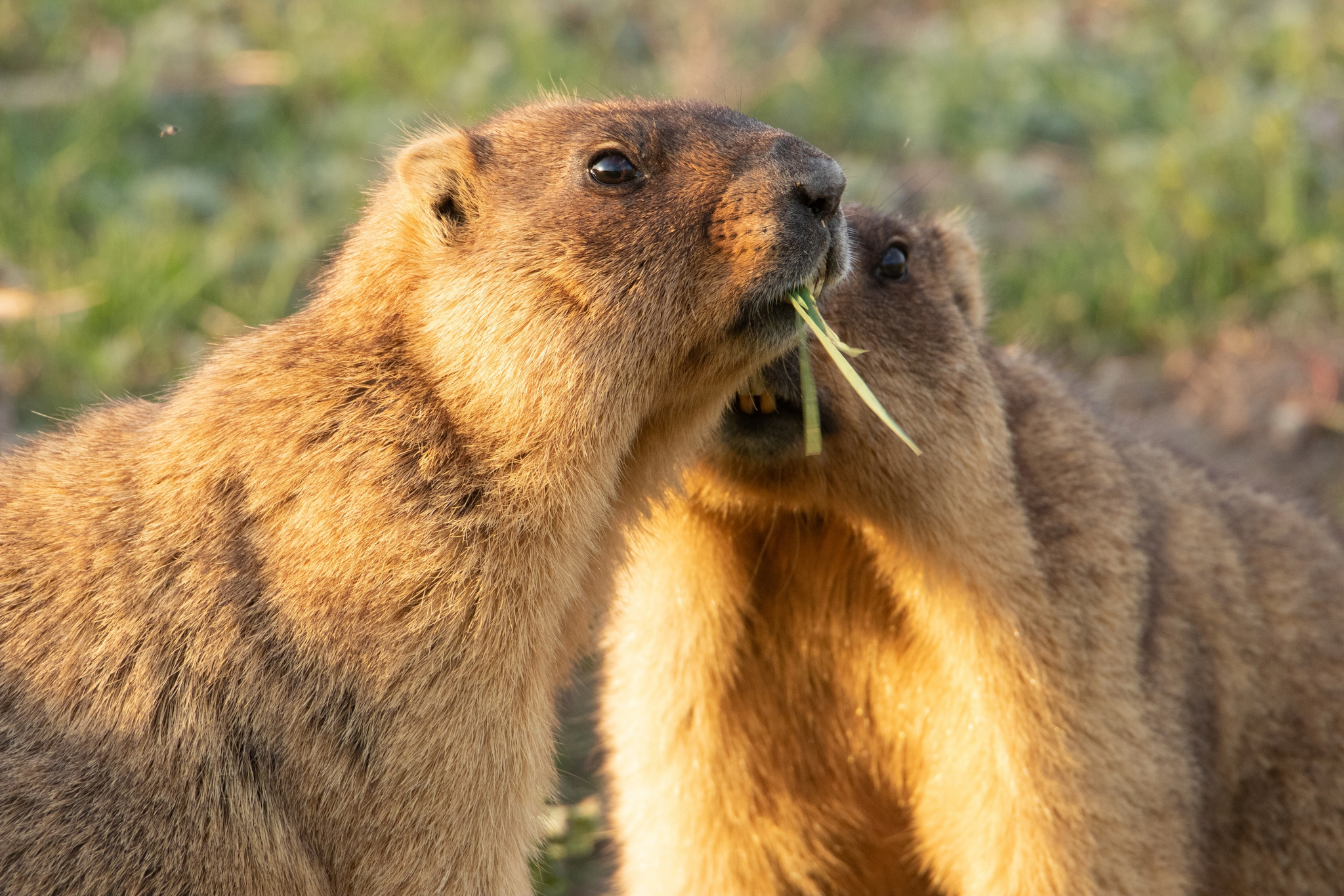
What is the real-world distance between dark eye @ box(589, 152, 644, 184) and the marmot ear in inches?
15.3

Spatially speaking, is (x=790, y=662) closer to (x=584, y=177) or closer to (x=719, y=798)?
(x=719, y=798)

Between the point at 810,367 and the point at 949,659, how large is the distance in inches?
47.0

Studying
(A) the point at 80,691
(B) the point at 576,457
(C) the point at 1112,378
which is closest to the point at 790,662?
(B) the point at 576,457

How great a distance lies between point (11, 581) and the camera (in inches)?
162

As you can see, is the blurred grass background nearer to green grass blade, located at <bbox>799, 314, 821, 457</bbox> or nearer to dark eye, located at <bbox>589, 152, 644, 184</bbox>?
green grass blade, located at <bbox>799, 314, 821, 457</bbox>

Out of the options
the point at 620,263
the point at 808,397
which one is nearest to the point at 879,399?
the point at 808,397

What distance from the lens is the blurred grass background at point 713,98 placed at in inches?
345

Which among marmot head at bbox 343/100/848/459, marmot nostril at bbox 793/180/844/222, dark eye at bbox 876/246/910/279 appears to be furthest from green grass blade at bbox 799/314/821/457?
dark eye at bbox 876/246/910/279

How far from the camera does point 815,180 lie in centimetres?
405

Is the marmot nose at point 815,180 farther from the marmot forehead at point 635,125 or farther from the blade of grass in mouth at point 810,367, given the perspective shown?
the blade of grass in mouth at point 810,367

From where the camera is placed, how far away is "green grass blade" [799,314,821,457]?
425 cm

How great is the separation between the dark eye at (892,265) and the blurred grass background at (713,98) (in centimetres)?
315

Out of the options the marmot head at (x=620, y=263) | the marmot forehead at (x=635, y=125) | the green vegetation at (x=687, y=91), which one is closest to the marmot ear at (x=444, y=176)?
the marmot head at (x=620, y=263)

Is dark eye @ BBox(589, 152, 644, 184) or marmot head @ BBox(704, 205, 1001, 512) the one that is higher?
dark eye @ BBox(589, 152, 644, 184)
